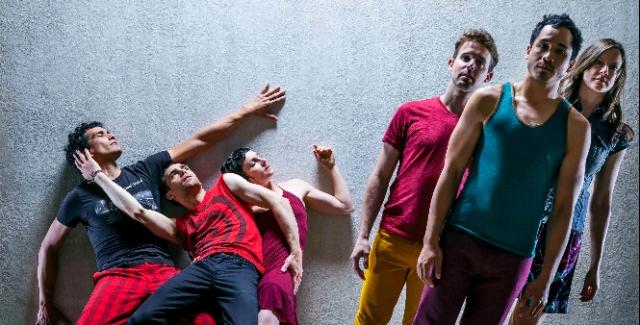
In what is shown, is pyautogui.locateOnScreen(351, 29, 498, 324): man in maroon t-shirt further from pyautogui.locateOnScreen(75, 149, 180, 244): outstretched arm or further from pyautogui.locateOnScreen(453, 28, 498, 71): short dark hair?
pyautogui.locateOnScreen(75, 149, 180, 244): outstretched arm

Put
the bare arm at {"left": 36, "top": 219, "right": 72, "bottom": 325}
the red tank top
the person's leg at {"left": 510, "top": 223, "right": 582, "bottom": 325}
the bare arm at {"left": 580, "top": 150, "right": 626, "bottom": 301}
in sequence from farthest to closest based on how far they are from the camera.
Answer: the bare arm at {"left": 36, "top": 219, "right": 72, "bottom": 325}
the red tank top
the bare arm at {"left": 580, "top": 150, "right": 626, "bottom": 301}
the person's leg at {"left": 510, "top": 223, "right": 582, "bottom": 325}

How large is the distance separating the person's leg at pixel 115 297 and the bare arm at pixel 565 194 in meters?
1.84

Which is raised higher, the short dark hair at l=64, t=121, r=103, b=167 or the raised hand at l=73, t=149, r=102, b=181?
the short dark hair at l=64, t=121, r=103, b=167

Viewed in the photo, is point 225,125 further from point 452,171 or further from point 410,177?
point 452,171

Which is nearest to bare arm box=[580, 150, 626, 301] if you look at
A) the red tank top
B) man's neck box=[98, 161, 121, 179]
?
the red tank top

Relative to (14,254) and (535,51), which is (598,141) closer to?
(535,51)

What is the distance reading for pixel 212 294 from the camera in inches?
112

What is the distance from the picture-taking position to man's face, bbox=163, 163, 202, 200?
3104mm

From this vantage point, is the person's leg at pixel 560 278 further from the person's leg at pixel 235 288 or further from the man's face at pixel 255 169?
the man's face at pixel 255 169

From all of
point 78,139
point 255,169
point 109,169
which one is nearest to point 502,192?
point 255,169

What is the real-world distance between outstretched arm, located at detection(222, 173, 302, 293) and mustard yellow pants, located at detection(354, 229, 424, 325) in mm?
→ 376

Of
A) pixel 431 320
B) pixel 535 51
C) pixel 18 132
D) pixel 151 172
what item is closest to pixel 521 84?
pixel 535 51

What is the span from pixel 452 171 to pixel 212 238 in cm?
130

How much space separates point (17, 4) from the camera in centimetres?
327
